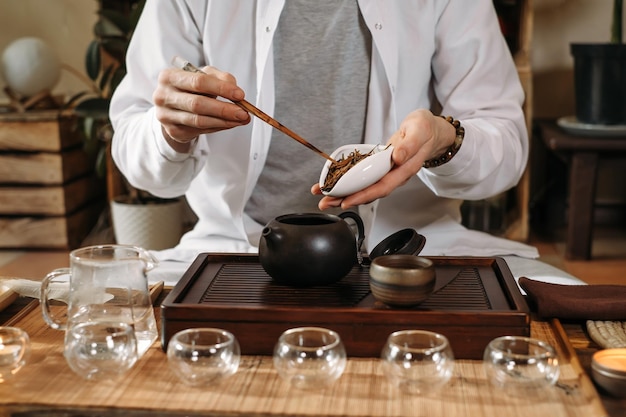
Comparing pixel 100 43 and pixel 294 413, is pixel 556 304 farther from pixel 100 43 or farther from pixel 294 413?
pixel 100 43

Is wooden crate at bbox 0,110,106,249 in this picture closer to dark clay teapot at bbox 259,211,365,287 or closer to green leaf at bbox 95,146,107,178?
green leaf at bbox 95,146,107,178

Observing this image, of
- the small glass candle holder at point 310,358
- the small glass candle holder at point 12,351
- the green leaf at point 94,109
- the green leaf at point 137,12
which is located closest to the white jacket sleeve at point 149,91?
the small glass candle holder at point 12,351

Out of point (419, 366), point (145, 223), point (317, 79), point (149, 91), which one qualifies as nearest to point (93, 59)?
point (145, 223)

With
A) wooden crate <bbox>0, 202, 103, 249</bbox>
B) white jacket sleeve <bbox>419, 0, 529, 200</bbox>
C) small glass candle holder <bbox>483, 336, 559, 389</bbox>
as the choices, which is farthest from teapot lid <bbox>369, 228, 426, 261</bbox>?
wooden crate <bbox>0, 202, 103, 249</bbox>

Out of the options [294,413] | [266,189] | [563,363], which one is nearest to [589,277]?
[266,189]

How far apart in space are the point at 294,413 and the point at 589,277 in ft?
7.82

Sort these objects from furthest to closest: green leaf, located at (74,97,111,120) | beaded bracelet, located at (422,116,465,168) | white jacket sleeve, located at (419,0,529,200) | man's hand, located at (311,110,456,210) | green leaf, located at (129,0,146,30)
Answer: green leaf, located at (74,97,111,120) < green leaf, located at (129,0,146,30) < white jacket sleeve, located at (419,0,529,200) < beaded bracelet, located at (422,116,465,168) < man's hand, located at (311,110,456,210)

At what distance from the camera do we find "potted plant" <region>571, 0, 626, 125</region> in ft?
10.6

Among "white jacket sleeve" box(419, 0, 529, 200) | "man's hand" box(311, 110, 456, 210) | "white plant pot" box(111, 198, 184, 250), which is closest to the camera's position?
"man's hand" box(311, 110, 456, 210)

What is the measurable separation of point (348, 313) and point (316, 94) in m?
0.81

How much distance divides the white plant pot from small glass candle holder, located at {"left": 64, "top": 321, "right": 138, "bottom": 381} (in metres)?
2.25

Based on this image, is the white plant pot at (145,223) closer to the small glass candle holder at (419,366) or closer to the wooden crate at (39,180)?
the wooden crate at (39,180)

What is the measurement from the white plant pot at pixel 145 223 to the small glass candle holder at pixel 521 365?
2.43m

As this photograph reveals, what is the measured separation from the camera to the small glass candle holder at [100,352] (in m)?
1.03
